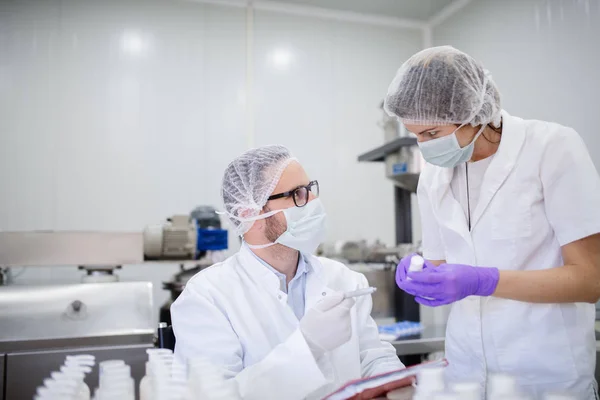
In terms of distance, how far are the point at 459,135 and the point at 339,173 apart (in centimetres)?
318

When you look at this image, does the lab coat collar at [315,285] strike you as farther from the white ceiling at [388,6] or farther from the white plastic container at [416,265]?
the white ceiling at [388,6]

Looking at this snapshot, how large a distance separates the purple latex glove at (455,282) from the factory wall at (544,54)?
2.32 m

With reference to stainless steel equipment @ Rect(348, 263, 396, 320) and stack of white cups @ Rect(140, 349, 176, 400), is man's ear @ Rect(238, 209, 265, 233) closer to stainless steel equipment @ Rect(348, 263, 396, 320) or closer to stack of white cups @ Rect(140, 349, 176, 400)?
stack of white cups @ Rect(140, 349, 176, 400)

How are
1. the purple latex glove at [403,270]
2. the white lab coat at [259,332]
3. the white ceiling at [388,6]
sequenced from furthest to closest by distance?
the white ceiling at [388,6]
the purple latex glove at [403,270]
the white lab coat at [259,332]

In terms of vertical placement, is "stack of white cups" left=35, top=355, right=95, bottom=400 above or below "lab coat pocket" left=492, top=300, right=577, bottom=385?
above

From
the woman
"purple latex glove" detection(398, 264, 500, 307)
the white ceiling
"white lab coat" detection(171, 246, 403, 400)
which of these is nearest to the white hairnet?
"white lab coat" detection(171, 246, 403, 400)

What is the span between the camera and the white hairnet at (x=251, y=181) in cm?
136

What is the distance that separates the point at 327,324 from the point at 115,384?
48 cm

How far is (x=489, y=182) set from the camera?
133 centimetres

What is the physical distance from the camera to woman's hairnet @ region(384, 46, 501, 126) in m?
1.25

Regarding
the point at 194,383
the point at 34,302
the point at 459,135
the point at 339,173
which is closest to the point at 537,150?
the point at 459,135

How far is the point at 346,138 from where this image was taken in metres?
4.54

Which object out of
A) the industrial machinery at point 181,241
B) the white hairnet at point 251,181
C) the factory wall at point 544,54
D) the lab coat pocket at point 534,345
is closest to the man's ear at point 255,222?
the white hairnet at point 251,181

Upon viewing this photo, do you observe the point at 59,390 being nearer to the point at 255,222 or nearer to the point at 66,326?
the point at 255,222
